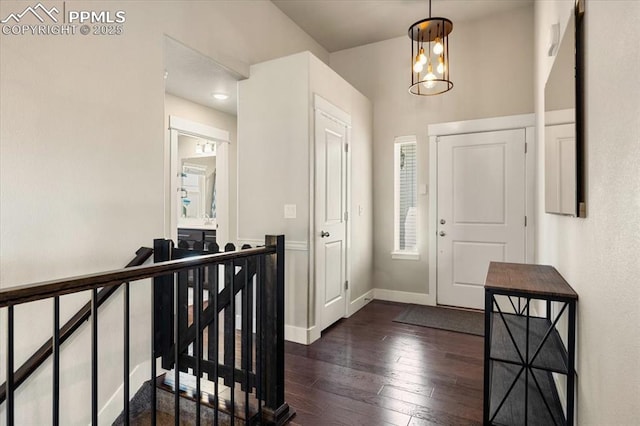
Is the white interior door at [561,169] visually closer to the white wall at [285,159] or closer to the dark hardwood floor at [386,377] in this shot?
the dark hardwood floor at [386,377]

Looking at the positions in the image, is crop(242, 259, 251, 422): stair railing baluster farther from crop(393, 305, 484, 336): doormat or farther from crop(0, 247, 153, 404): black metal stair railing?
crop(393, 305, 484, 336): doormat

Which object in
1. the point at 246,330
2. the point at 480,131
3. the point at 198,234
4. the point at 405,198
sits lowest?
the point at 246,330

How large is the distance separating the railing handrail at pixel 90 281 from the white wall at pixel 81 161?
3.42 feet

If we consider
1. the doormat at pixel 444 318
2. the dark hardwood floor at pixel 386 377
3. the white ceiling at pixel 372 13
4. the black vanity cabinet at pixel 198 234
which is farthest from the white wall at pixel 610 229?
the black vanity cabinet at pixel 198 234

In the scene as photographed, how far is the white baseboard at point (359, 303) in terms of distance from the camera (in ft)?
12.8

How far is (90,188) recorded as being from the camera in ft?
6.87

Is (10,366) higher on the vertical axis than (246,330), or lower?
higher

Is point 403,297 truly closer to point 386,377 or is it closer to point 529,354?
point 386,377

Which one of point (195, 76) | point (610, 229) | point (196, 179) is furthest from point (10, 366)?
point (196, 179)

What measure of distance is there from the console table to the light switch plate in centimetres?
170

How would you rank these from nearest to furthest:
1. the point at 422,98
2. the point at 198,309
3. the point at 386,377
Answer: the point at 198,309 < the point at 386,377 < the point at 422,98

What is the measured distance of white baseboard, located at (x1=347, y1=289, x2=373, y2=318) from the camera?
3907 mm

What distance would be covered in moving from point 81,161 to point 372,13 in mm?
3384

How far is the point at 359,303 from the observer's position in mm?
4176
